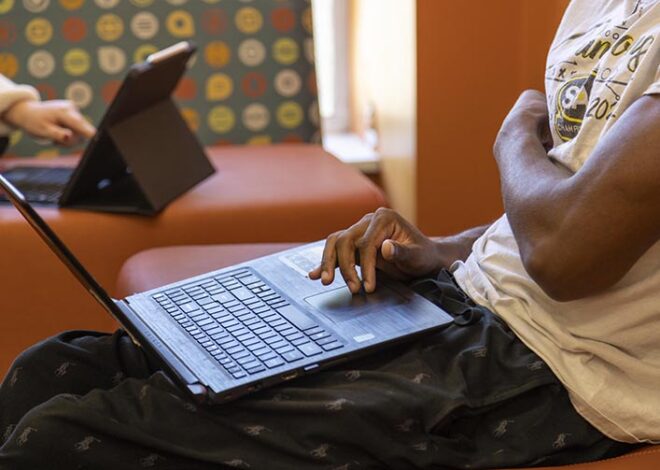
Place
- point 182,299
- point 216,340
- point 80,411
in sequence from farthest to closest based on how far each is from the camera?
point 182,299 → point 216,340 → point 80,411

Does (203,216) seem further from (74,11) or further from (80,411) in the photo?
(80,411)

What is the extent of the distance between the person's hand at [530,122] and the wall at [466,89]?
3.37ft

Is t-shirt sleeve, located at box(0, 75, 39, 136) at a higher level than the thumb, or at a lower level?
lower

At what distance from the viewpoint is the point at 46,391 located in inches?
45.3

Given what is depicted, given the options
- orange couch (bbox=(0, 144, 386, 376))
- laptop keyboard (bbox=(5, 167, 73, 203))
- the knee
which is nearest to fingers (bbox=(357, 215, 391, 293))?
the knee

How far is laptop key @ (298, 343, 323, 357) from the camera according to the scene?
3.48ft

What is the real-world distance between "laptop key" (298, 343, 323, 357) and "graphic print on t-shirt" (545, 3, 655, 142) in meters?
0.37

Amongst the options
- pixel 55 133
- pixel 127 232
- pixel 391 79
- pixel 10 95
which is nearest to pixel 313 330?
pixel 127 232

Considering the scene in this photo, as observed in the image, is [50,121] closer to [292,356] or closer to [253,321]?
[253,321]

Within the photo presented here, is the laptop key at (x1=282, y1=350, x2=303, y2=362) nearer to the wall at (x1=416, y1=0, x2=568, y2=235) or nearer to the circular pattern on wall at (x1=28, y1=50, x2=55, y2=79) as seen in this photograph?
the wall at (x1=416, y1=0, x2=568, y2=235)

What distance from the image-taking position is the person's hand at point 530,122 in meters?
1.25

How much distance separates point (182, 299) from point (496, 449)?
0.42m

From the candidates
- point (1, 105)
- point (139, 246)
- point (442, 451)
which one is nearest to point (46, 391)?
point (442, 451)

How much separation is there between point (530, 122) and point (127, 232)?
976 mm
